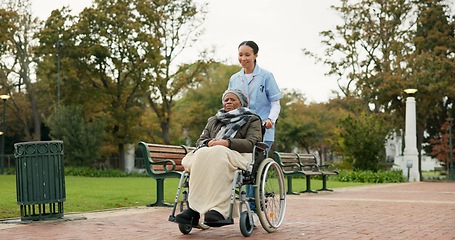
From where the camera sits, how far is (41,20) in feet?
136

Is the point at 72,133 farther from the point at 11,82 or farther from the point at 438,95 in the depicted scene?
the point at 438,95

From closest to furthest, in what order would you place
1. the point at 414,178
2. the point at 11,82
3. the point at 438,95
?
the point at 414,178 → the point at 438,95 → the point at 11,82

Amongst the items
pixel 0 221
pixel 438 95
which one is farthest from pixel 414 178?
pixel 0 221

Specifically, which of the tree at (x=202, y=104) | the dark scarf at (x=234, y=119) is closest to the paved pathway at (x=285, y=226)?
the dark scarf at (x=234, y=119)

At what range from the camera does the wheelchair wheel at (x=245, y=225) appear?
614 cm

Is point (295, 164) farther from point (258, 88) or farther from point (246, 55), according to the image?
point (246, 55)

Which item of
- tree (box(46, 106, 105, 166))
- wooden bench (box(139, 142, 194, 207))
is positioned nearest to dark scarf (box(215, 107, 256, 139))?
wooden bench (box(139, 142, 194, 207))

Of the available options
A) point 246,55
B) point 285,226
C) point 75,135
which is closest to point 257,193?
point 285,226

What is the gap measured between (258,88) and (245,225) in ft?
5.69

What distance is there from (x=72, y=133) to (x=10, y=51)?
34.4ft

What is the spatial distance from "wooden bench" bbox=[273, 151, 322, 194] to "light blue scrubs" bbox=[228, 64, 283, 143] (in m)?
6.93

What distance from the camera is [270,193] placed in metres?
6.85

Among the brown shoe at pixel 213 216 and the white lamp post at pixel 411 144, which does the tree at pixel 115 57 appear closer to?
the white lamp post at pixel 411 144

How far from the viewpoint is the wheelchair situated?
6.15 m
